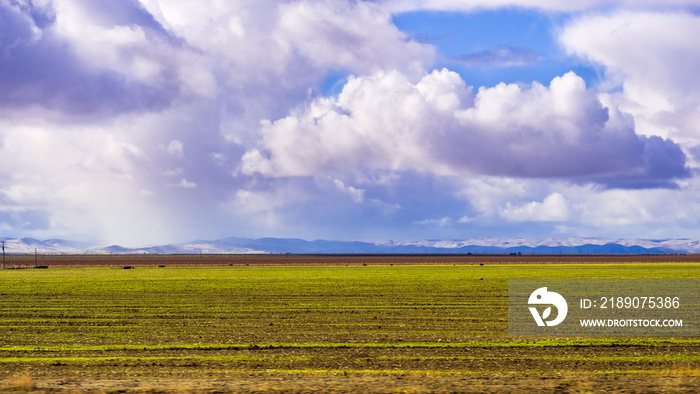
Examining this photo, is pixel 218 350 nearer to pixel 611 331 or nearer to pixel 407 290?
pixel 611 331

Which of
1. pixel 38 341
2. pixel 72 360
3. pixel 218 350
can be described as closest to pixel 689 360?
pixel 218 350

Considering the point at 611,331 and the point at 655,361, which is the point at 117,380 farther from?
the point at 611,331

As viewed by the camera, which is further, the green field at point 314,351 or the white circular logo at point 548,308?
the white circular logo at point 548,308

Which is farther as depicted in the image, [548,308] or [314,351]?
[548,308]

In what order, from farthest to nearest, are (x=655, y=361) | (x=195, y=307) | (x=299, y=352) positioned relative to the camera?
(x=195, y=307) < (x=299, y=352) < (x=655, y=361)

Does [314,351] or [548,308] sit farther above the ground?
[314,351]

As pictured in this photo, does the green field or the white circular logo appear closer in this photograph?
the green field

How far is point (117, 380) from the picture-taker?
17.4 meters

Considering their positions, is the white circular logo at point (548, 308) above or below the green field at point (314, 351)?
below

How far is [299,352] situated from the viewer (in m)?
23.7

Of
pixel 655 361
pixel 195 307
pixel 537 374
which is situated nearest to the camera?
pixel 537 374

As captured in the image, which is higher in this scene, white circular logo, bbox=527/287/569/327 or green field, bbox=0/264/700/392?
green field, bbox=0/264/700/392

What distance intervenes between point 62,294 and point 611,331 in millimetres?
40183

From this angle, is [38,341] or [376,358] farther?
[38,341]
